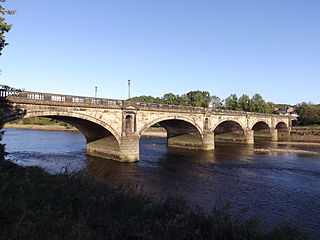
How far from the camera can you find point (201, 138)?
45.3 meters

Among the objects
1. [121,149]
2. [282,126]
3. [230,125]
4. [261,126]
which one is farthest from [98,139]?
[282,126]

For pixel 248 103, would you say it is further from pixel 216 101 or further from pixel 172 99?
pixel 172 99

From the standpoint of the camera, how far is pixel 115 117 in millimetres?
30531

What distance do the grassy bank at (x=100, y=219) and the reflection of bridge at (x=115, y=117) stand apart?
9.79 metres

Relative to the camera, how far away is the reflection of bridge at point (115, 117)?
23.9 m

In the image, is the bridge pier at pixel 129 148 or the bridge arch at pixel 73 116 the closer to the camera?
the bridge arch at pixel 73 116

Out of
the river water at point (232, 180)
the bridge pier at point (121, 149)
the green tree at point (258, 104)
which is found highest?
the green tree at point (258, 104)

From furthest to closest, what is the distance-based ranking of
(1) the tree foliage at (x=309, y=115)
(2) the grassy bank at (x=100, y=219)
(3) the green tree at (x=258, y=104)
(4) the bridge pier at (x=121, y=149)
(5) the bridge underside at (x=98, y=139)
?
(3) the green tree at (x=258, y=104), (1) the tree foliage at (x=309, y=115), (5) the bridge underside at (x=98, y=139), (4) the bridge pier at (x=121, y=149), (2) the grassy bank at (x=100, y=219)

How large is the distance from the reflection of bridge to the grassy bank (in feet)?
32.1

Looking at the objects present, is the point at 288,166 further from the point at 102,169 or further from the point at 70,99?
the point at 70,99

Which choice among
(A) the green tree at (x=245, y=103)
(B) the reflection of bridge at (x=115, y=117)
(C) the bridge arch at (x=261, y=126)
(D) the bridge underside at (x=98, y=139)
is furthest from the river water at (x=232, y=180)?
(A) the green tree at (x=245, y=103)

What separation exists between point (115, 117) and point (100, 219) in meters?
23.7

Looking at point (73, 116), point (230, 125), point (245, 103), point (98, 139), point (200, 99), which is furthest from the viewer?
point (200, 99)

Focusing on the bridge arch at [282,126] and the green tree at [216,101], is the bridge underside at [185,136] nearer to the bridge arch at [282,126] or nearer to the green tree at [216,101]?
the bridge arch at [282,126]
